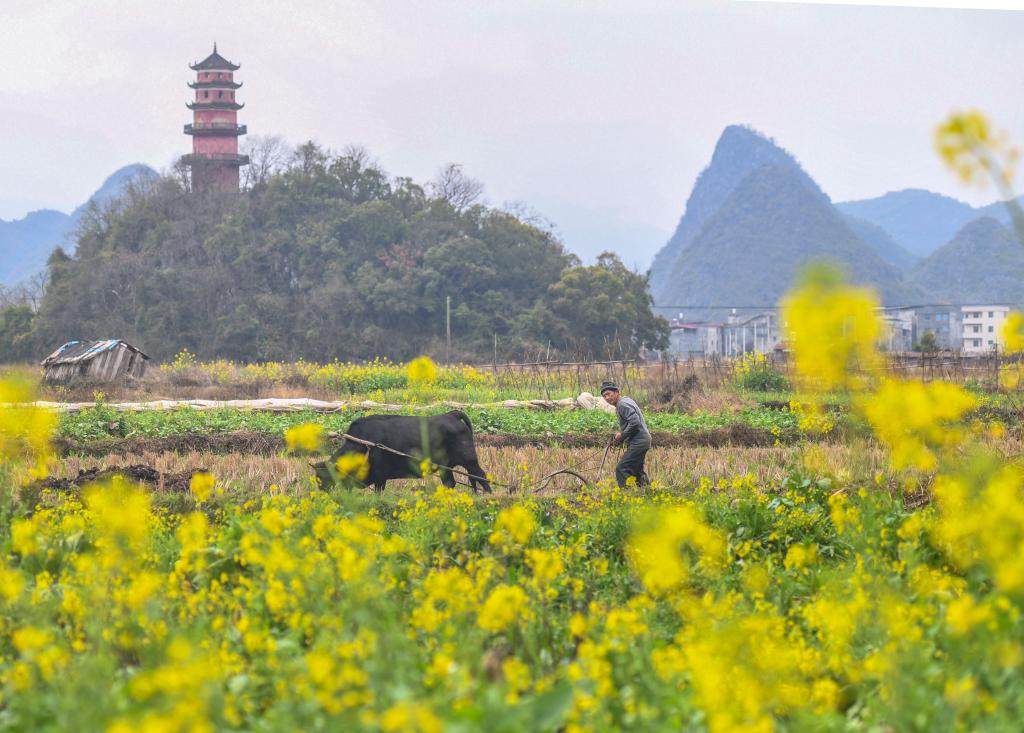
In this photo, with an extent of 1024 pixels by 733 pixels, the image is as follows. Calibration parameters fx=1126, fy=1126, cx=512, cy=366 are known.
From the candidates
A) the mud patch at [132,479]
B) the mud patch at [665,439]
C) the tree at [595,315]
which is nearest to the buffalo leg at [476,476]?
the mud patch at [132,479]

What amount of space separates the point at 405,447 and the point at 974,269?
95135 mm

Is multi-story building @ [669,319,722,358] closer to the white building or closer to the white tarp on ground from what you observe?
the white building

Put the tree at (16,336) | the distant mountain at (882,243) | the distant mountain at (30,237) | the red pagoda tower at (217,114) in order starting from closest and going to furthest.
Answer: the tree at (16,336) → the red pagoda tower at (217,114) → the distant mountain at (30,237) → the distant mountain at (882,243)

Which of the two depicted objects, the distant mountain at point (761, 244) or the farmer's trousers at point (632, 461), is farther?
the distant mountain at point (761, 244)

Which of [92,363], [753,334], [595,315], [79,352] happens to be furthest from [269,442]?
[753,334]

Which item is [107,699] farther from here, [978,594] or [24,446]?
[24,446]

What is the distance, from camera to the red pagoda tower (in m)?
54.7

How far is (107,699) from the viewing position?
10.3ft

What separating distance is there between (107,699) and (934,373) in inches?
851

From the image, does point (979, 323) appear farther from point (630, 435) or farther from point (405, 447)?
point (405, 447)

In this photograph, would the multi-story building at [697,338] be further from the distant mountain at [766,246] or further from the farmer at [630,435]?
the farmer at [630,435]

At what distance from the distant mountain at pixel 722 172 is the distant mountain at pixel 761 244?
22.9m

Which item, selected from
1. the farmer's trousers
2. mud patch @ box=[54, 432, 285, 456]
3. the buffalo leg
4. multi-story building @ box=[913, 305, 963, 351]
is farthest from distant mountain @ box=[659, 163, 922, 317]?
the buffalo leg

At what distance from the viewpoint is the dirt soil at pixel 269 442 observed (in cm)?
1305
